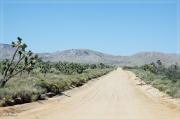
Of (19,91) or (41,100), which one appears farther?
(41,100)

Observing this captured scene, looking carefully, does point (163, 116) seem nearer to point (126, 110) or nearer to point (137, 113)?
point (137, 113)

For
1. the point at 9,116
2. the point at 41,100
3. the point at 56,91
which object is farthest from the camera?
the point at 56,91

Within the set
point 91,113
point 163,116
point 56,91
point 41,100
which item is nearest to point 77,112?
point 91,113

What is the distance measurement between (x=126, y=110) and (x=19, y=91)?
314 inches

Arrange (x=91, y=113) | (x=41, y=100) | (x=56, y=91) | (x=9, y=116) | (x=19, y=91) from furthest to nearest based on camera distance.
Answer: (x=56, y=91)
(x=41, y=100)
(x=19, y=91)
(x=91, y=113)
(x=9, y=116)

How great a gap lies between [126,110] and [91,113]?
2541 mm

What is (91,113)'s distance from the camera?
52.4 feet

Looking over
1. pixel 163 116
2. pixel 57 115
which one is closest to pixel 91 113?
pixel 57 115

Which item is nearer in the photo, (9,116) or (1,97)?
(9,116)

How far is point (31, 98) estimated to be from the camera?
20734 millimetres

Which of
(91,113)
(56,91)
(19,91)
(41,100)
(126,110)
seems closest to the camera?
(91,113)

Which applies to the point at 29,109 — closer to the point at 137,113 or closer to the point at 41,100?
the point at 41,100

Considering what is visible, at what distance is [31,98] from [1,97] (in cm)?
288

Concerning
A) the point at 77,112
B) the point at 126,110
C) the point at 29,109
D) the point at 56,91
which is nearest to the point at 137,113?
the point at 126,110
